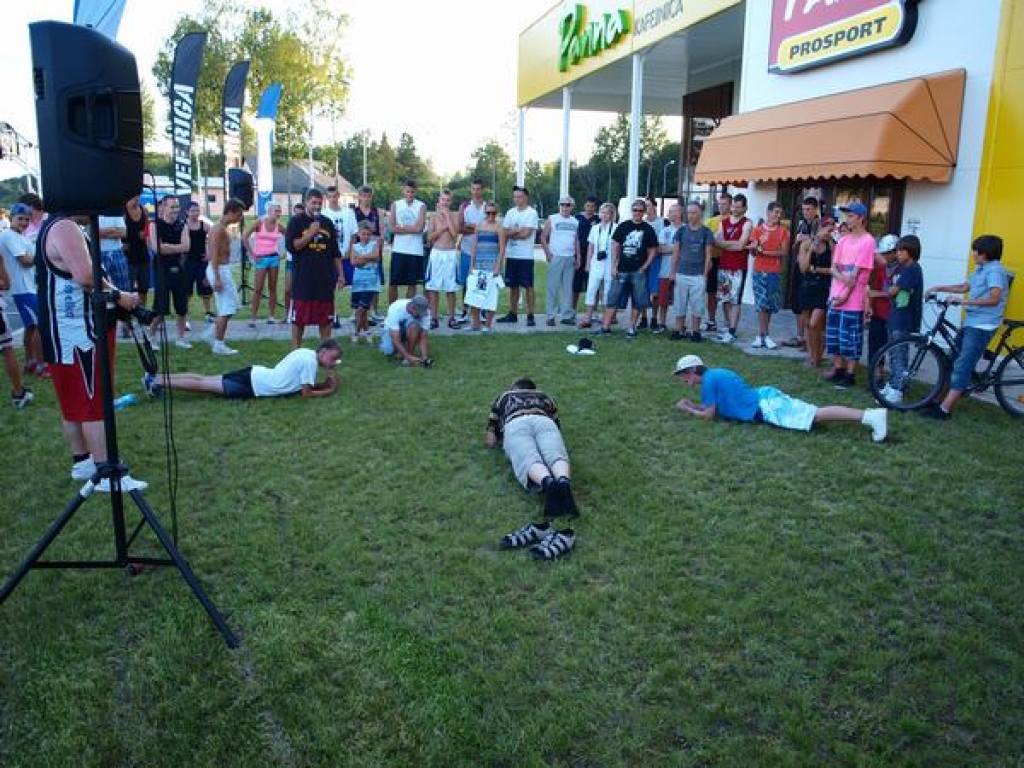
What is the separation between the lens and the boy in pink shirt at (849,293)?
24.7 ft

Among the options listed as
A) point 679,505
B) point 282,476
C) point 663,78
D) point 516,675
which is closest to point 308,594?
point 516,675

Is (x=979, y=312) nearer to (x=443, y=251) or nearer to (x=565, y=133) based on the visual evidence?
(x=443, y=251)

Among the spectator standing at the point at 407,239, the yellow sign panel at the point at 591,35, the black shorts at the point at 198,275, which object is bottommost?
the black shorts at the point at 198,275

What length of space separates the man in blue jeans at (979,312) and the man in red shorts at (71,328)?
6.56 metres

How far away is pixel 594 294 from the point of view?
38.0 feet

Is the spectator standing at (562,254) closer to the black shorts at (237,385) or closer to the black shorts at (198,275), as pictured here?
the black shorts at (198,275)

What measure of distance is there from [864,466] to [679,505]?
1632 millimetres

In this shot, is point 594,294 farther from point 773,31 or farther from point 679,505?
point 679,505

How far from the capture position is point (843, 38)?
11.0 meters

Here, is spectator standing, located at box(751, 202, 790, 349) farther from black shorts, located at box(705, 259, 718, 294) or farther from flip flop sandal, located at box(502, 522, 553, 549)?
flip flop sandal, located at box(502, 522, 553, 549)

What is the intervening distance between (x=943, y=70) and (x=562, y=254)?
17.6 ft

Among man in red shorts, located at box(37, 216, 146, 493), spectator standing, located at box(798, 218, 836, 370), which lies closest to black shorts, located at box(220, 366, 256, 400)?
man in red shorts, located at box(37, 216, 146, 493)

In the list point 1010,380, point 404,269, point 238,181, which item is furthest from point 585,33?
point 1010,380

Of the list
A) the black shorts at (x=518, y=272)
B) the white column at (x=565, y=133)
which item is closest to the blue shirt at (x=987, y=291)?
the black shorts at (x=518, y=272)
